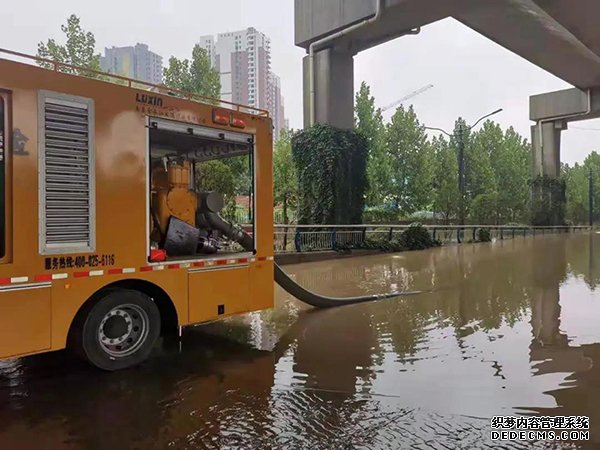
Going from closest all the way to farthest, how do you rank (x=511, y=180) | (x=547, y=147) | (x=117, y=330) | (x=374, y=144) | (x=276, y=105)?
(x=117, y=330), (x=374, y=144), (x=276, y=105), (x=547, y=147), (x=511, y=180)

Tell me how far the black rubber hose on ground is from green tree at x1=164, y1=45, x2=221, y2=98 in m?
13.4

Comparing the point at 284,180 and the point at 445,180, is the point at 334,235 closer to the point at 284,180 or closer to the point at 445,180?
the point at 284,180

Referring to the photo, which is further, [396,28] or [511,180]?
[511,180]

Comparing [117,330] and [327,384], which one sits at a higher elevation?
[117,330]

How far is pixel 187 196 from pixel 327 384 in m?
2.90

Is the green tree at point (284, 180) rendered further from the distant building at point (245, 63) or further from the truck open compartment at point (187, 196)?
the truck open compartment at point (187, 196)

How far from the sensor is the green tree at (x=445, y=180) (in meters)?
36.8

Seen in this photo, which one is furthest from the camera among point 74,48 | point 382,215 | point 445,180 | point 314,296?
point 445,180

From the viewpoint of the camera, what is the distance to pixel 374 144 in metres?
30.0

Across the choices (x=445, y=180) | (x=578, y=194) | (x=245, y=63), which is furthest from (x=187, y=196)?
(x=578, y=194)

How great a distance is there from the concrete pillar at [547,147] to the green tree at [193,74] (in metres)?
37.9

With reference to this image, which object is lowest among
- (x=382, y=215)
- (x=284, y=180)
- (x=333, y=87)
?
(x=382, y=215)

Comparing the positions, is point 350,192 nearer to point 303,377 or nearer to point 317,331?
point 317,331

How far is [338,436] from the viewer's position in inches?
145
